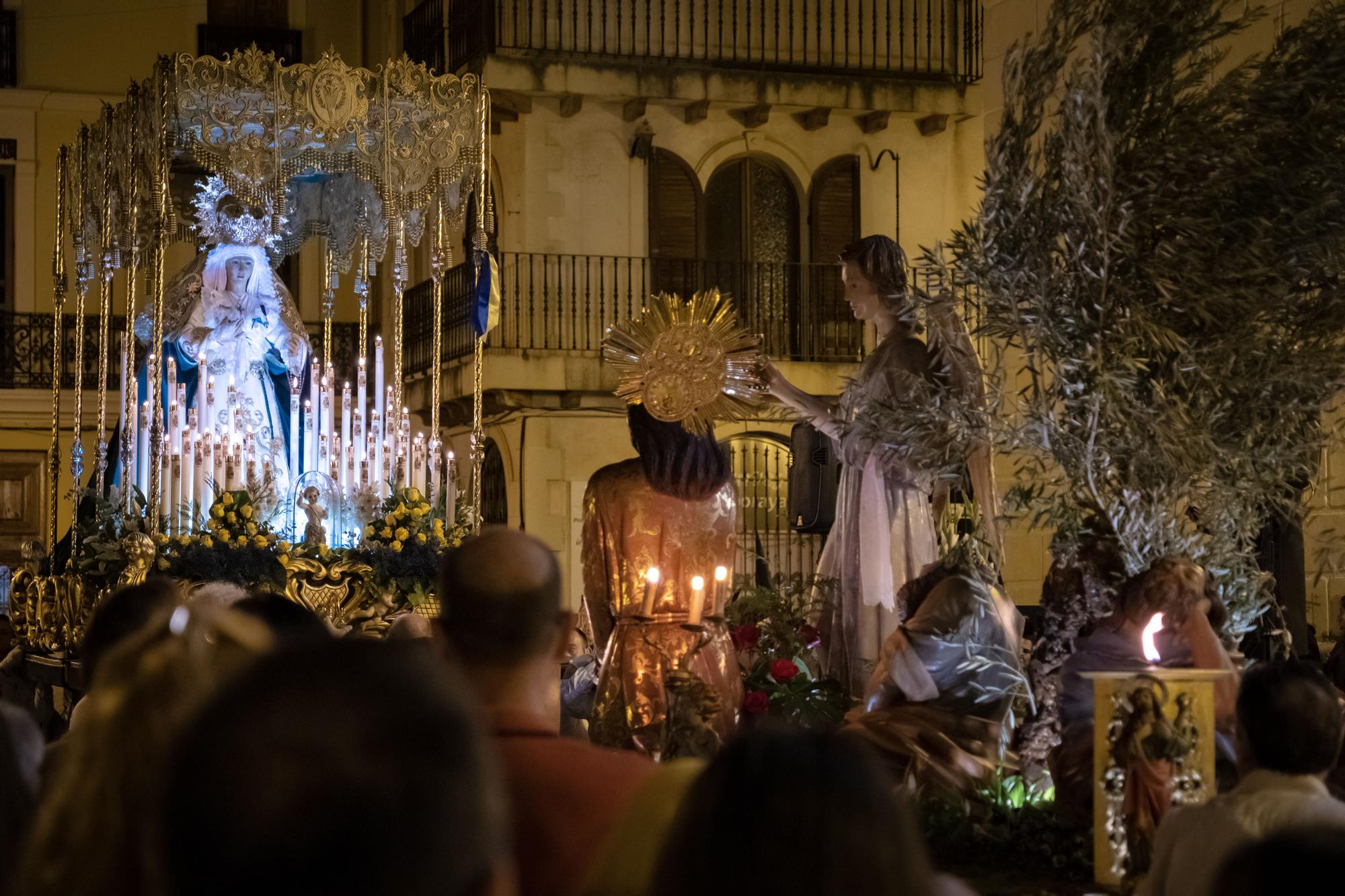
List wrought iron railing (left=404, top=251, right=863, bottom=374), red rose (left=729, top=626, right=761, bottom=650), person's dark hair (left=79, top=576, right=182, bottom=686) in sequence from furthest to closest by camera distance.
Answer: wrought iron railing (left=404, top=251, right=863, bottom=374)
red rose (left=729, top=626, right=761, bottom=650)
person's dark hair (left=79, top=576, right=182, bottom=686)

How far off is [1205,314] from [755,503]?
13.4 metres

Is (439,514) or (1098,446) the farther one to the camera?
(439,514)

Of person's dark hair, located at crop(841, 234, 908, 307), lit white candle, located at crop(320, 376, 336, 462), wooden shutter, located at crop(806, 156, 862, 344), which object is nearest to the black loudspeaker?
person's dark hair, located at crop(841, 234, 908, 307)

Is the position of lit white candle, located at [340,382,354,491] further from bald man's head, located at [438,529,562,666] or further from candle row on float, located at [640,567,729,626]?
bald man's head, located at [438,529,562,666]

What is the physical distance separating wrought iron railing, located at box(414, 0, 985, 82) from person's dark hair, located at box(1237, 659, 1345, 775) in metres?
16.0

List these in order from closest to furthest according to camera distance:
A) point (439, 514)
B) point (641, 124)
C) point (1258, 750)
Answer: point (1258, 750) < point (439, 514) < point (641, 124)

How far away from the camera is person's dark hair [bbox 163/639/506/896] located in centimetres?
138

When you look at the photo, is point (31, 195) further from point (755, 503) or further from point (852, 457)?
point (852, 457)

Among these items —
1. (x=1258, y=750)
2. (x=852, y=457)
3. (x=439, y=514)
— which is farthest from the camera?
(x=439, y=514)

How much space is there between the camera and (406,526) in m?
9.75

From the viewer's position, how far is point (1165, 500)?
229 inches

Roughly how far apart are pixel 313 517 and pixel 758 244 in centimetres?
1061

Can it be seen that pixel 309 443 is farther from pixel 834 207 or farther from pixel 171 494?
pixel 834 207

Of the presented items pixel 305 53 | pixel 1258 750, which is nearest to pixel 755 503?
pixel 305 53
